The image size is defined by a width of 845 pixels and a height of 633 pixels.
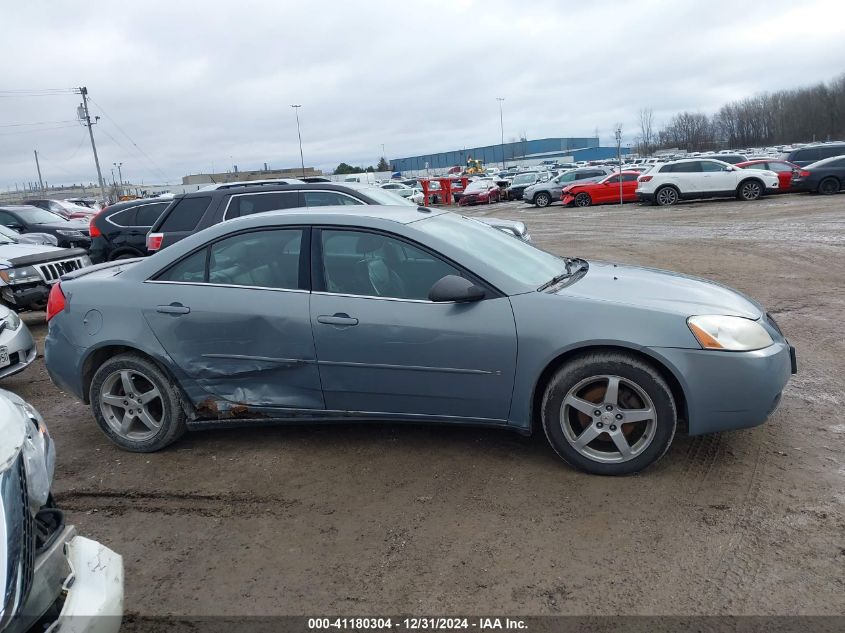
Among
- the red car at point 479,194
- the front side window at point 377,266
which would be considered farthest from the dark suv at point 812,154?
the front side window at point 377,266

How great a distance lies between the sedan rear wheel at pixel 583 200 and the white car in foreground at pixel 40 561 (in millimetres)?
26494

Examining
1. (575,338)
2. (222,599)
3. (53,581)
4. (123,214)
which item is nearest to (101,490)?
(222,599)

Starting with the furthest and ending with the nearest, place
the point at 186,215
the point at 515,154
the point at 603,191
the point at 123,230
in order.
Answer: the point at 515,154 < the point at 603,191 < the point at 123,230 < the point at 186,215

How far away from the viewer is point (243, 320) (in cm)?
413

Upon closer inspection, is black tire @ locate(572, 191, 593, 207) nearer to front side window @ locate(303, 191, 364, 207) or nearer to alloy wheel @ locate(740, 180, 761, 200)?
alloy wheel @ locate(740, 180, 761, 200)

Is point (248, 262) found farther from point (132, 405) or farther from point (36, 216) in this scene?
point (36, 216)

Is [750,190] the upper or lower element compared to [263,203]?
lower

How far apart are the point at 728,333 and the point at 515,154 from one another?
11323 cm

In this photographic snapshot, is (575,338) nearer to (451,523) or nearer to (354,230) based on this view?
(451,523)

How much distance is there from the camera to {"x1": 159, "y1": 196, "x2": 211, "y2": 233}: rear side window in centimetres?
888

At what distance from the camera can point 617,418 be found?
3.64 m

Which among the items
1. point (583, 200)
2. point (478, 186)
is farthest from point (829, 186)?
point (478, 186)

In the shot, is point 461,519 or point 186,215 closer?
point 461,519

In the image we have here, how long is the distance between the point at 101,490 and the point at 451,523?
217 cm
